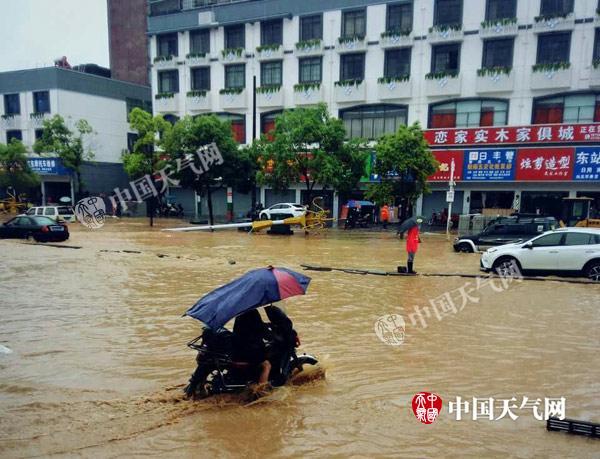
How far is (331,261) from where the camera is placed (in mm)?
15938

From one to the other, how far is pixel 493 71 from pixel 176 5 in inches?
1087

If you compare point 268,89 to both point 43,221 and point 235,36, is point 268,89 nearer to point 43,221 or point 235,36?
point 235,36

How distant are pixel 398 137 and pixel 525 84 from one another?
10.9 meters

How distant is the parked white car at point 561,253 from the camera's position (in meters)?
11.5

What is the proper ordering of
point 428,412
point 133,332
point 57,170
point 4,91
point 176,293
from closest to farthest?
1. point 428,412
2. point 133,332
3. point 176,293
4. point 57,170
5. point 4,91

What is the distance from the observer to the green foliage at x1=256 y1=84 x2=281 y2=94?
3491 cm

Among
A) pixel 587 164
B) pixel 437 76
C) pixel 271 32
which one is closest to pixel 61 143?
pixel 271 32

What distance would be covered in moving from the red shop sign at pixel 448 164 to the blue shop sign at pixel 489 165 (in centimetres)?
31

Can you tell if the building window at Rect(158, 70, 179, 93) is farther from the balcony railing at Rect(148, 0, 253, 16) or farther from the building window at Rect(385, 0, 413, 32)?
the building window at Rect(385, 0, 413, 32)

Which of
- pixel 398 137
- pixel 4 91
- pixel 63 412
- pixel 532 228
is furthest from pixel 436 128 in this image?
pixel 4 91

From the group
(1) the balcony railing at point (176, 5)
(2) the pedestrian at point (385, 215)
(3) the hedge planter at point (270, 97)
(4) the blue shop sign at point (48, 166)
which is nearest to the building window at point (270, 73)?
(3) the hedge planter at point (270, 97)

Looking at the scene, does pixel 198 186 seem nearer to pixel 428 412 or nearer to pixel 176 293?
pixel 176 293

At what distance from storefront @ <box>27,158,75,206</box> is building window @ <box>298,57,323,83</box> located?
21.5 meters

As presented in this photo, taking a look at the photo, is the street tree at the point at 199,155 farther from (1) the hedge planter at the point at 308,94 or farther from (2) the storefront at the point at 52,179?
(2) the storefront at the point at 52,179
